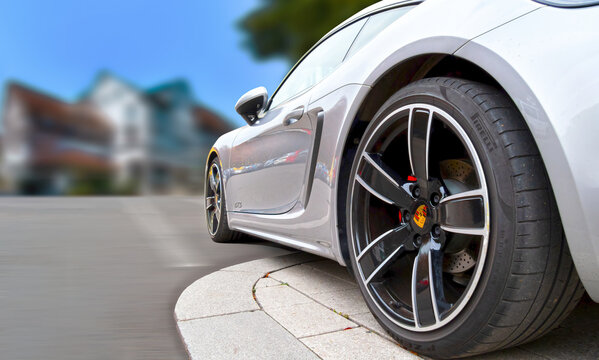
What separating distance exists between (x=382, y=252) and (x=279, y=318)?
0.53 meters

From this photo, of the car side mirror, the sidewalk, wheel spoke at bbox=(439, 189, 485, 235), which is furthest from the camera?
the car side mirror

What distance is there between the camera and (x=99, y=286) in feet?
7.95

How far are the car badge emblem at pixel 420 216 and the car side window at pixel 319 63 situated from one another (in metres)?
1.04

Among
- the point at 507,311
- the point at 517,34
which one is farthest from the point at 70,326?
the point at 517,34

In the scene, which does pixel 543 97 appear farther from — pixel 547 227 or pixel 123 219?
pixel 123 219

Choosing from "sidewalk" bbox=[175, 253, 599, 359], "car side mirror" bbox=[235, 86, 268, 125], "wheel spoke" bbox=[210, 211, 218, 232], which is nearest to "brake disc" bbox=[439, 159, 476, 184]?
"sidewalk" bbox=[175, 253, 599, 359]

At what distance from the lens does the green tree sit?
12412mm

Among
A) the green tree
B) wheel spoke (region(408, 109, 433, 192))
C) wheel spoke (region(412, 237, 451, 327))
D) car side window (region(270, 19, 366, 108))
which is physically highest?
the green tree

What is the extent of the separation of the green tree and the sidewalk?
10410mm

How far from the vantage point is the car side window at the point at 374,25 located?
78.9 inches

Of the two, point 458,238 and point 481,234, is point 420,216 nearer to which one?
point 458,238

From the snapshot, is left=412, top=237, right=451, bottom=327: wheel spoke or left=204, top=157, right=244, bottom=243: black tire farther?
left=204, top=157, right=244, bottom=243: black tire

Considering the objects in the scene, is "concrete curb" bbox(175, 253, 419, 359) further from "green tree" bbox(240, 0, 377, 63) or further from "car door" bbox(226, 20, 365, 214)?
"green tree" bbox(240, 0, 377, 63)

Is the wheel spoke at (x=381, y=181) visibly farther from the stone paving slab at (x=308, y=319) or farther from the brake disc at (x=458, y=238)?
the stone paving slab at (x=308, y=319)
